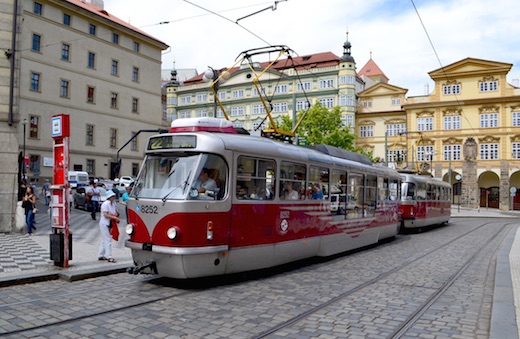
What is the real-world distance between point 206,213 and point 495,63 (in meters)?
60.6

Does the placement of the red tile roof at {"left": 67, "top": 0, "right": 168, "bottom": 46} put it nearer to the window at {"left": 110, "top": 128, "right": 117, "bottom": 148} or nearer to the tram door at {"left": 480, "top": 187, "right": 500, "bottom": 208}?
the window at {"left": 110, "top": 128, "right": 117, "bottom": 148}

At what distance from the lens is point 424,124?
6431 centimetres

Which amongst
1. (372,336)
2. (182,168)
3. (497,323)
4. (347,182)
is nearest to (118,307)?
(182,168)

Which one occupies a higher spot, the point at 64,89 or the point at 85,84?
the point at 85,84

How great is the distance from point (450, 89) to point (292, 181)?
58118 mm

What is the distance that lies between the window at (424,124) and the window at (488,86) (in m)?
7.26

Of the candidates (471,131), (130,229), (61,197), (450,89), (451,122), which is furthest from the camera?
(451,122)

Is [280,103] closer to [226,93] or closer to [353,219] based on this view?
[226,93]

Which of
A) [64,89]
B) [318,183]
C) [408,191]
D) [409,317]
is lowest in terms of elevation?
[409,317]

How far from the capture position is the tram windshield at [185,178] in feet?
27.1

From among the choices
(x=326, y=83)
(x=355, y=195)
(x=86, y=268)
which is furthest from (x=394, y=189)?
(x=326, y=83)

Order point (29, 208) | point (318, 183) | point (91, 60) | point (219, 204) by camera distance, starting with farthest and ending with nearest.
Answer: point (91, 60), point (29, 208), point (318, 183), point (219, 204)

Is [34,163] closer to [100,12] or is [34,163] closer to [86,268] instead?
[100,12]

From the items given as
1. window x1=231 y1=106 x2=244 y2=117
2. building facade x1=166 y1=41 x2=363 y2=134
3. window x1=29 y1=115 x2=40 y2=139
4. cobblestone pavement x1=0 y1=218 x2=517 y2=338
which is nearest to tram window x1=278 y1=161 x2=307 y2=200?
cobblestone pavement x1=0 y1=218 x2=517 y2=338
